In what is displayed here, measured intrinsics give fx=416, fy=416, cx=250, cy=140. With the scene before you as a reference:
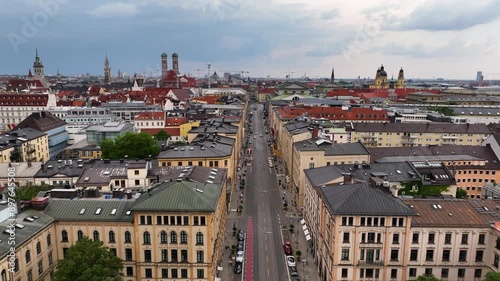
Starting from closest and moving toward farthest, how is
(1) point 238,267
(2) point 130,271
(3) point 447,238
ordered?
(3) point 447,238
(2) point 130,271
(1) point 238,267

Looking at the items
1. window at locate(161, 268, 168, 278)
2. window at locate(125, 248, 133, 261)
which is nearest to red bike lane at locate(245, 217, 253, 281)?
window at locate(161, 268, 168, 278)

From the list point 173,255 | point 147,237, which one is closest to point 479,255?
point 173,255

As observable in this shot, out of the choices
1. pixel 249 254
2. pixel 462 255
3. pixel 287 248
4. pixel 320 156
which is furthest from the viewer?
pixel 320 156

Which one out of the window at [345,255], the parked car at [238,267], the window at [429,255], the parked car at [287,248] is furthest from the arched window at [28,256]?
the window at [429,255]

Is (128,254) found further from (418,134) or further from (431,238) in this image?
(418,134)

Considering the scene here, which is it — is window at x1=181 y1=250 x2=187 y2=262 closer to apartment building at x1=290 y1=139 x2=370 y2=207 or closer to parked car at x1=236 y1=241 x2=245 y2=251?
parked car at x1=236 y1=241 x2=245 y2=251

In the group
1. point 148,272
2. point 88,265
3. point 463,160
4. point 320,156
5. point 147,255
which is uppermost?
Result: point 320,156

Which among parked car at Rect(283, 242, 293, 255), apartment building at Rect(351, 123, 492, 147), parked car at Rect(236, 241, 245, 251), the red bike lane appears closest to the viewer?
the red bike lane

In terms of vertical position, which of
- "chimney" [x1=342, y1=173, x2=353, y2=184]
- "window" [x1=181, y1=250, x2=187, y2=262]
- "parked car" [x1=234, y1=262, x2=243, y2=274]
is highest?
"chimney" [x1=342, y1=173, x2=353, y2=184]
